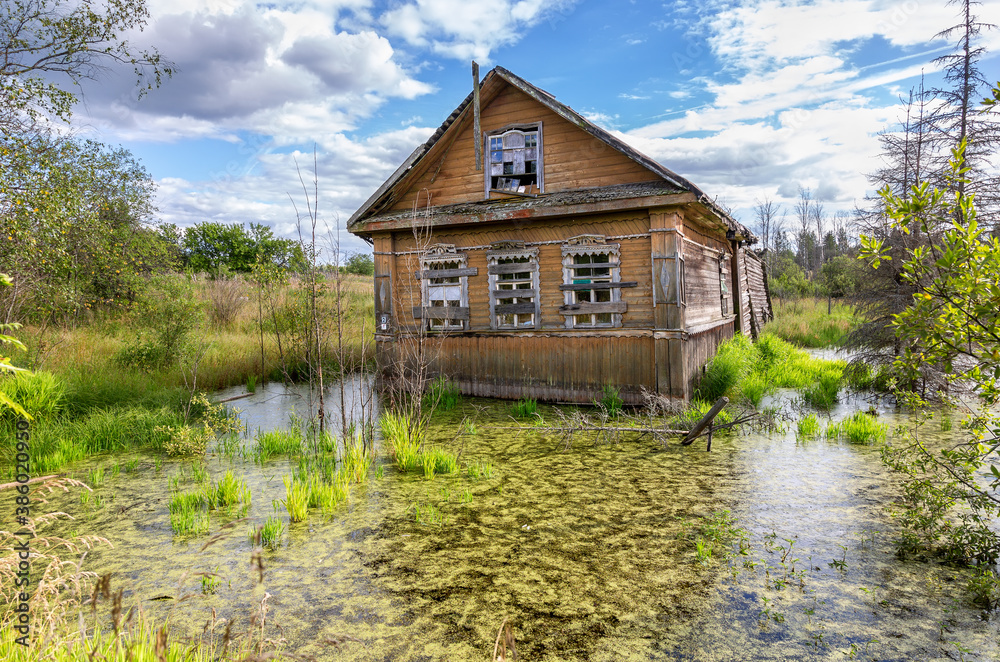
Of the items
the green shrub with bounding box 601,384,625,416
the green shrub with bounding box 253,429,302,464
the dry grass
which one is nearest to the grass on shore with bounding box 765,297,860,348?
the green shrub with bounding box 601,384,625,416

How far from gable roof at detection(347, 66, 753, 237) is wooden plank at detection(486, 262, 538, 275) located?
2676 millimetres

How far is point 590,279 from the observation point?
10.7m

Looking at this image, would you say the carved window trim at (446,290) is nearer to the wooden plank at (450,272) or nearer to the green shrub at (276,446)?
the wooden plank at (450,272)

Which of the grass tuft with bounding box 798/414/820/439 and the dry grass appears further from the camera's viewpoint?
the dry grass

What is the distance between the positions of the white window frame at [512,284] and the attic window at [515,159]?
47.9 inches

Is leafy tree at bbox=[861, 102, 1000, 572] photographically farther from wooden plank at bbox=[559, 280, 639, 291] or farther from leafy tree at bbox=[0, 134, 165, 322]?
leafy tree at bbox=[0, 134, 165, 322]

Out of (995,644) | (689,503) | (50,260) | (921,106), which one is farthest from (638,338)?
(921,106)

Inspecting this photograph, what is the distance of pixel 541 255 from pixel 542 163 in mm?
1840

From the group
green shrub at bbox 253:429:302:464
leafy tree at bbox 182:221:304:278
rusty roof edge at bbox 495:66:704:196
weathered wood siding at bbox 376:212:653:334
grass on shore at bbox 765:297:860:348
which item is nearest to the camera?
green shrub at bbox 253:429:302:464

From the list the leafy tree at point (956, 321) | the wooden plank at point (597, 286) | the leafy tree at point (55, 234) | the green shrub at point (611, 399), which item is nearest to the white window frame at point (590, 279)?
the wooden plank at point (597, 286)

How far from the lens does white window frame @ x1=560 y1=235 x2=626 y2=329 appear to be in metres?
10.4

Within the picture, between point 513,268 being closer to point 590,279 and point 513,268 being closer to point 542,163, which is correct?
Answer: point 590,279

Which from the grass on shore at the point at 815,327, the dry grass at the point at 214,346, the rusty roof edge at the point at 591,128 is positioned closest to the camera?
the rusty roof edge at the point at 591,128

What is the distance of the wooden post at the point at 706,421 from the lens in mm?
6926
